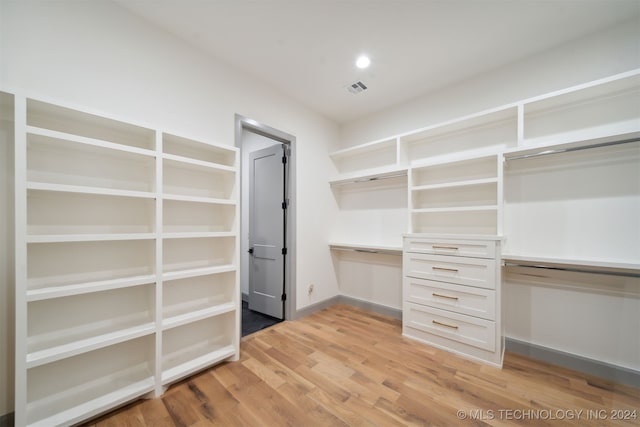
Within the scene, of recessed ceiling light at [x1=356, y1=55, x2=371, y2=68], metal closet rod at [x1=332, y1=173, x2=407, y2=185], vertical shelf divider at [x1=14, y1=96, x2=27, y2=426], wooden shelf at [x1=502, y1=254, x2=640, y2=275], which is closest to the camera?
vertical shelf divider at [x1=14, y1=96, x2=27, y2=426]

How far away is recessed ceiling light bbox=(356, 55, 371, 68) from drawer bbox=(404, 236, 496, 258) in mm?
1848

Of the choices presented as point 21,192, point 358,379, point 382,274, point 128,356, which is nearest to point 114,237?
point 21,192

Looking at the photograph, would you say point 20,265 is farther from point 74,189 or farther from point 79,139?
point 79,139

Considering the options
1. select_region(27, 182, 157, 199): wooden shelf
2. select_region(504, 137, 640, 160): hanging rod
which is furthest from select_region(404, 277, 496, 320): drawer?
select_region(27, 182, 157, 199): wooden shelf

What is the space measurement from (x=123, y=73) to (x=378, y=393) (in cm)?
306

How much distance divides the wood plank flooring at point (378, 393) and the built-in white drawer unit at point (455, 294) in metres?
0.16

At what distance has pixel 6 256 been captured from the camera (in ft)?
4.47

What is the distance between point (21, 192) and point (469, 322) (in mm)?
3273

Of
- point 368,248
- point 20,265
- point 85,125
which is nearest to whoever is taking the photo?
point 20,265

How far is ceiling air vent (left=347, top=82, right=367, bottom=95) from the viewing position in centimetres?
272

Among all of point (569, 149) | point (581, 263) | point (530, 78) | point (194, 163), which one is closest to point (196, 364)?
point (194, 163)

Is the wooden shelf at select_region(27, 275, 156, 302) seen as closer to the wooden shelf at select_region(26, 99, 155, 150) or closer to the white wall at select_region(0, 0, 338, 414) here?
the white wall at select_region(0, 0, 338, 414)

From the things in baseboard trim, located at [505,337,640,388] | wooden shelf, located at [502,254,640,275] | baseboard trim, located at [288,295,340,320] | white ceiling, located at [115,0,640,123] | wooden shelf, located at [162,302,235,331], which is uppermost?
white ceiling, located at [115,0,640,123]

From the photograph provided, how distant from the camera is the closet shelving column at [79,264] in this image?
130 centimetres
